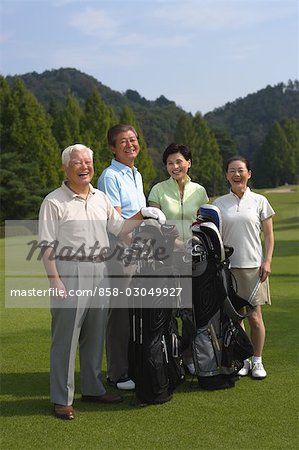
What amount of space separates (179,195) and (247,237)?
626mm

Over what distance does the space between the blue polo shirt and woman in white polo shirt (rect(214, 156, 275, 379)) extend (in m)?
0.69

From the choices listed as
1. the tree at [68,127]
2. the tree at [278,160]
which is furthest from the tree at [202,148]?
the tree at [68,127]

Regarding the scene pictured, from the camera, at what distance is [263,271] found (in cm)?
498

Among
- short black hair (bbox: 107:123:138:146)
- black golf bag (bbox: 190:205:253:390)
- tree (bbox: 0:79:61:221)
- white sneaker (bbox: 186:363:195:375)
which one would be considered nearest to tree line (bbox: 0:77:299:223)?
tree (bbox: 0:79:61:221)

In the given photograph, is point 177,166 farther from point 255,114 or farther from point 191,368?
point 255,114

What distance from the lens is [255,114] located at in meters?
110

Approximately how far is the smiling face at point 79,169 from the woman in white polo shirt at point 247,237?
1.26 m

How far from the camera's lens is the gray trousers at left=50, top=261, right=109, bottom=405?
165 inches

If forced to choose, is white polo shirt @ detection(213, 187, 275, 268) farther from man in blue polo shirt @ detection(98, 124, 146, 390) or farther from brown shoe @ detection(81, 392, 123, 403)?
brown shoe @ detection(81, 392, 123, 403)

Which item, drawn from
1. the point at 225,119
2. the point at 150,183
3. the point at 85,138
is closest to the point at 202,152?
the point at 150,183

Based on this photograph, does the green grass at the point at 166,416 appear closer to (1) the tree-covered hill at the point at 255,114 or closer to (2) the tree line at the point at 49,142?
(2) the tree line at the point at 49,142

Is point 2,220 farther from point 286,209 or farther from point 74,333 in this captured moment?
point 74,333

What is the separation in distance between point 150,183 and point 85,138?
7.75 meters

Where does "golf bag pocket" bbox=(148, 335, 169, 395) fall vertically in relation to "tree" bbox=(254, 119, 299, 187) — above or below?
below
